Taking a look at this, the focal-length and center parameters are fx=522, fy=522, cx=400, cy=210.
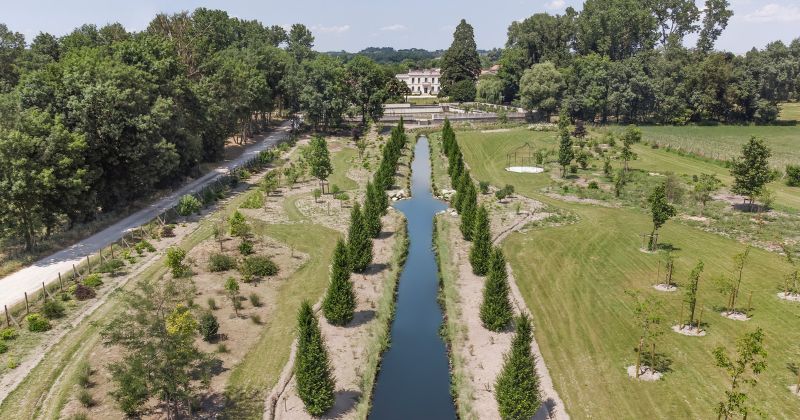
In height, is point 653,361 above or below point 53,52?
below

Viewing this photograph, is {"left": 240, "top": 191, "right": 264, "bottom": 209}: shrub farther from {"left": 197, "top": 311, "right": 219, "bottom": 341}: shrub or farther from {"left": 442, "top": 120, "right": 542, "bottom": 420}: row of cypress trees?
{"left": 197, "top": 311, "right": 219, "bottom": 341}: shrub

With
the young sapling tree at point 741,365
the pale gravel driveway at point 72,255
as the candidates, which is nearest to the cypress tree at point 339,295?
the young sapling tree at point 741,365

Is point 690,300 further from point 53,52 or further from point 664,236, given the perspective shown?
point 53,52

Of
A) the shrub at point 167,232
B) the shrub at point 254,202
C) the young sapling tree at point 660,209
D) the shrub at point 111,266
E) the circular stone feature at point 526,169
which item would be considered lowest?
the shrub at point 111,266

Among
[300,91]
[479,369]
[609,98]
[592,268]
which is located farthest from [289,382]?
[609,98]

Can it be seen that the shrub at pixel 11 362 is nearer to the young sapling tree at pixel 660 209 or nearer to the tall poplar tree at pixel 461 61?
the young sapling tree at pixel 660 209

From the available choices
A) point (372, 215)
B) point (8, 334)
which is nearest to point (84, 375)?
point (8, 334)
